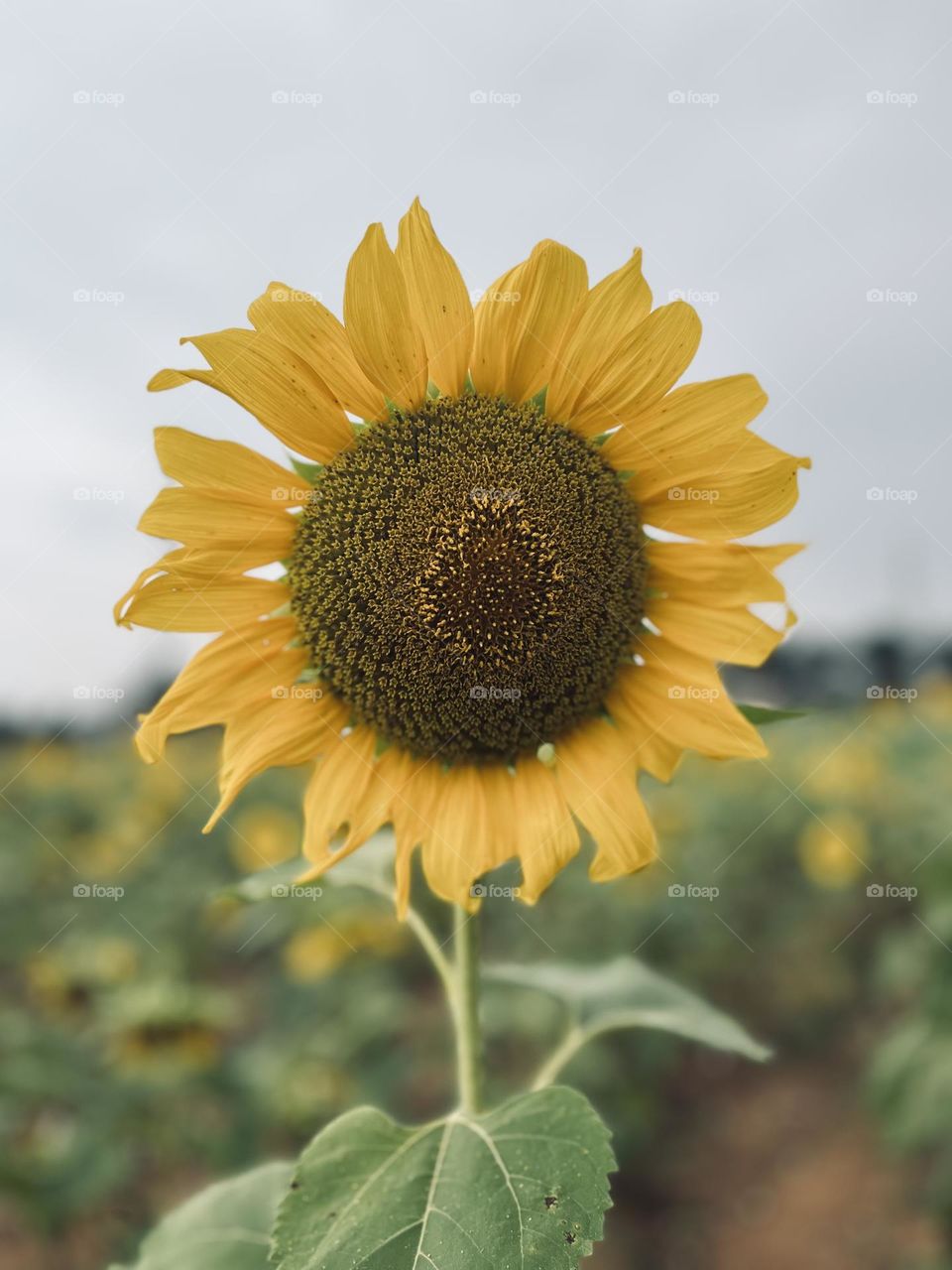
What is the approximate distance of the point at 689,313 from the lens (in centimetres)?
135

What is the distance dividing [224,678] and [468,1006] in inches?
24.3

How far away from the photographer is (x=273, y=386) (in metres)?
1.38

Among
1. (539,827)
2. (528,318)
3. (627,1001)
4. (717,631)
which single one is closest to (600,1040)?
(627,1001)

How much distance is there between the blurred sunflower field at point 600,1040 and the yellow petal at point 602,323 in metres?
2.17

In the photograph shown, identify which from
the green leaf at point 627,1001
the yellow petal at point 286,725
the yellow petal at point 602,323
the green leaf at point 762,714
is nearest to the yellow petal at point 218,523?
the yellow petal at point 286,725

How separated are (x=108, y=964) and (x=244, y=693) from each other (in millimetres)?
2939

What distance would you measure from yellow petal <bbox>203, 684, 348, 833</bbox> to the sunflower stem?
33cm

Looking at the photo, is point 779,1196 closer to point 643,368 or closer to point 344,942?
point 344,942

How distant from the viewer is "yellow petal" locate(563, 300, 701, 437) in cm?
135

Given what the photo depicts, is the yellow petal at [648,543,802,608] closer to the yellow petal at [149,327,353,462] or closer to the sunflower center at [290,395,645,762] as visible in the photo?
the sunflower center at [290,395,645,762]

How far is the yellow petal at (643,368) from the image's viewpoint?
1.35 m

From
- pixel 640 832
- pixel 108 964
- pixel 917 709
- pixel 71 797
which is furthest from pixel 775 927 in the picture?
pixel 71 797

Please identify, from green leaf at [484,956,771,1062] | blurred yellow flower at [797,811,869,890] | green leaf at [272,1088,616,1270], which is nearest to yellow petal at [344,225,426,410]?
green leaf at [272,1088,616,1270]

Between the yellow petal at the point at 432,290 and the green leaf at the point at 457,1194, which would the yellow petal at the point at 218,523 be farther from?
the green leaf at the point at 457,1194
